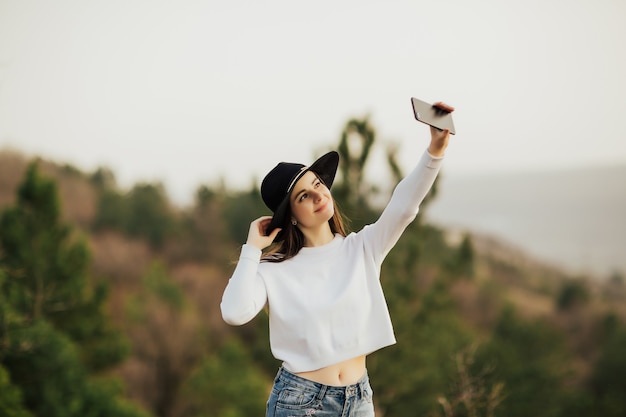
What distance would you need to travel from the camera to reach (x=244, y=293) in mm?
1841

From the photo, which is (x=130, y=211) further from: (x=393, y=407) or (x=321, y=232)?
(x=321, y=232)

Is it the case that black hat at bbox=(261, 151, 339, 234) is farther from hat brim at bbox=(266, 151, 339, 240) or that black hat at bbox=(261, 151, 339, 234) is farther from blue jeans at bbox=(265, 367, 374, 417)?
blue jeans at bbox=(265, 367, 374, 417)

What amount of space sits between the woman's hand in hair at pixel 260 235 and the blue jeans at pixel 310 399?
40 centimetres

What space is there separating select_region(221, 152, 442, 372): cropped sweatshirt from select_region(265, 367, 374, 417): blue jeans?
5 cm

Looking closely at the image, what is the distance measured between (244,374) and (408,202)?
590 inches

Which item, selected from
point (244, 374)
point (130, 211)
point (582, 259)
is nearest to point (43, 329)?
point (244, 374)

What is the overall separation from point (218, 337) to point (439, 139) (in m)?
22.7

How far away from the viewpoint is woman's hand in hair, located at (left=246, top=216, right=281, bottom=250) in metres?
1.93

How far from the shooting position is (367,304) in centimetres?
192

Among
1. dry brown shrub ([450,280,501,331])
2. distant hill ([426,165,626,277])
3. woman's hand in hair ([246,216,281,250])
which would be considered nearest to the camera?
woman's hand in hair ([246,216,281,250])

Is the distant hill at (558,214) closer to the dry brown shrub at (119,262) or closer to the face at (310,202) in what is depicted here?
the dry brown shrub at (119,262)

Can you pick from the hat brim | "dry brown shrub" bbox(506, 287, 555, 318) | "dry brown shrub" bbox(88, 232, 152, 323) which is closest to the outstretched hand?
the hat brim

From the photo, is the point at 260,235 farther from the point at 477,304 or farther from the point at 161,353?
the point at 477,304

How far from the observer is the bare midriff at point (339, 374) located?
186cm
